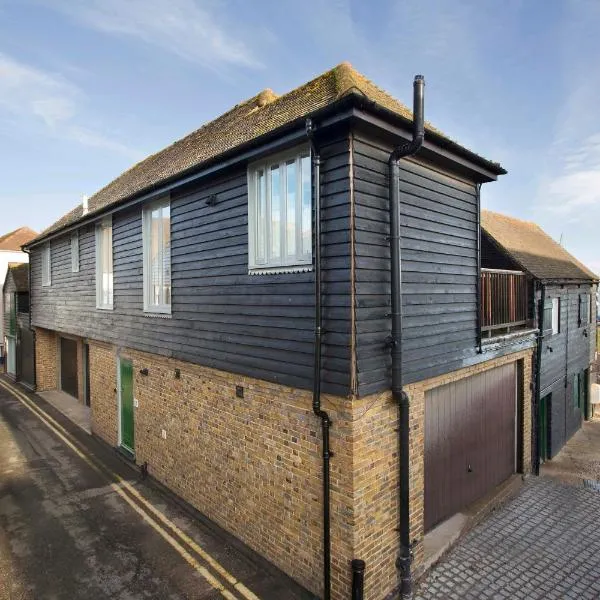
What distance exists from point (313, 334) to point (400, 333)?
1.14m

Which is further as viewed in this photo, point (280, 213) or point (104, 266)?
point (104, 266)

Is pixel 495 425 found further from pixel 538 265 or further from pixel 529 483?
pixel 538 265

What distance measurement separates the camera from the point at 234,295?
6668 mm

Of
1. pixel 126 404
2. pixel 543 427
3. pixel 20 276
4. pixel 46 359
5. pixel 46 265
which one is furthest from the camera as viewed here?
pixel 20 276

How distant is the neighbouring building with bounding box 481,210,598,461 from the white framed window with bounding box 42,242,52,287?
1449 cm

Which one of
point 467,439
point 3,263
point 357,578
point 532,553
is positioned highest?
point 3,263

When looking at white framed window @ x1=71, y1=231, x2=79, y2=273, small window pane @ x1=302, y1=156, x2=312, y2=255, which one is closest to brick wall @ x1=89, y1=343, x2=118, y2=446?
white framed window @ x1=71, y1=231, x2=79, y2=273

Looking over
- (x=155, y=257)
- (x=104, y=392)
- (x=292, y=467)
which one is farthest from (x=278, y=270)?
(x=104, y=392)

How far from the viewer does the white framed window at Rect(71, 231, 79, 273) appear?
1273cm

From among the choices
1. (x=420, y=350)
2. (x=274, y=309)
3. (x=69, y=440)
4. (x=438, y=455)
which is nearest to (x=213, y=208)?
(x=274, y=309)

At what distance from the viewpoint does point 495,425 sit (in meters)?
8.94

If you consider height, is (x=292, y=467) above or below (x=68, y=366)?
above

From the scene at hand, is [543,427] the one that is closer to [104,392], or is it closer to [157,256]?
[157,256]

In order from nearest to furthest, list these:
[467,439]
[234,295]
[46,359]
Result: 1. [234,295]
2. [467,439]
3. [46,359]
